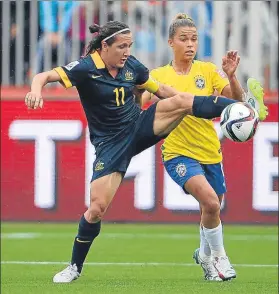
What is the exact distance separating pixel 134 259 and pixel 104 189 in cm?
286

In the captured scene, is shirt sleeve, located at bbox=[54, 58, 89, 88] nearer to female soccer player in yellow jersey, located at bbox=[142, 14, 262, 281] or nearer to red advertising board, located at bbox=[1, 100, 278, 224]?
female soccer player in yellow jersey, located at bbox=[142, 14, 262, 281]

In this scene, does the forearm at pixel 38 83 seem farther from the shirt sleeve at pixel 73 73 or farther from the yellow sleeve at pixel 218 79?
the yellow sleeve at pixel 218 79

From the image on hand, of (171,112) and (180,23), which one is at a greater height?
(180,23)

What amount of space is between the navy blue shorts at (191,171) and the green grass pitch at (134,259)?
2.93ft

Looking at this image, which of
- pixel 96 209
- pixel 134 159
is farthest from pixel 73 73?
pixel 134 159

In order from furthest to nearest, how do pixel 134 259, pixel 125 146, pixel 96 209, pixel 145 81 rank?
pixel 134 259 < pixel 145 81 < pixel 125 146 < pixel 96 209

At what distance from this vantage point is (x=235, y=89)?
10641mm

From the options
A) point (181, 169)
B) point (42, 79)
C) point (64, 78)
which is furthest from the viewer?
point (181, 169)

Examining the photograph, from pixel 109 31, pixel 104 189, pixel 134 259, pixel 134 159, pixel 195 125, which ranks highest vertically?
pixel 109 31

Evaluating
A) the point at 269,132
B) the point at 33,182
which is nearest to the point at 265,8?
the point at 269,132

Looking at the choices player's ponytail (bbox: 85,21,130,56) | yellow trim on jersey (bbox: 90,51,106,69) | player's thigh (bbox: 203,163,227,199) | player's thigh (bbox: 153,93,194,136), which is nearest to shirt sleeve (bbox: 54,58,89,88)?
yellow trim on jersey (bbox: 90,51,106,69)

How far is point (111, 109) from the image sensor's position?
33.8 feet

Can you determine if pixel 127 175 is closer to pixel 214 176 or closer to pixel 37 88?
pixel 214 176

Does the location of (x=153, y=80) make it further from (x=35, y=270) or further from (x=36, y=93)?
(x=35, y=270)
